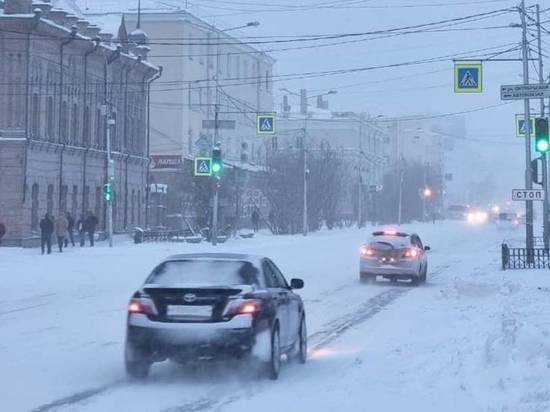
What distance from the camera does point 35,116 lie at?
54344 mm

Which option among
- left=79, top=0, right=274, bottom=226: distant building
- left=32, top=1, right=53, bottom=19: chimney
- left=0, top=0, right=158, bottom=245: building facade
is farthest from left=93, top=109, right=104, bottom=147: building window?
left=79, top=0, right=274, bottom=226: distant building

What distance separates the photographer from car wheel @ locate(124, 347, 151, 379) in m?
12.7

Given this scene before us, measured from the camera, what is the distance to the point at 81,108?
6112 cm

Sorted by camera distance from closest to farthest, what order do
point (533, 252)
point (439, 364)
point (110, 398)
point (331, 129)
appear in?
point (110, 398) → point (439, 364) → point (533, 252) → point (331, 129)

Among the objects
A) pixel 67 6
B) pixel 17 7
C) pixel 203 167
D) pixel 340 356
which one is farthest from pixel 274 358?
pixel 67 6

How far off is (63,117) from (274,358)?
4732 centimetres

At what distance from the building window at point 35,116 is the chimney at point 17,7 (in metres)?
3.97

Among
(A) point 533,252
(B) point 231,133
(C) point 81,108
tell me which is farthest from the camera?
(B) point 231,133

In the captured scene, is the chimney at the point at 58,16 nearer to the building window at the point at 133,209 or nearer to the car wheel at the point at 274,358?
the building window at the point at 133,209

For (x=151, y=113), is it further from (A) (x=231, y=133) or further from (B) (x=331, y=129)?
(B) (x=331, y=129)

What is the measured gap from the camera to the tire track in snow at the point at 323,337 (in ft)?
36.1

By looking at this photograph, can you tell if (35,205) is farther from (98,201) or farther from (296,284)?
(296,284)

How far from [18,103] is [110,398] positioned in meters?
43.1

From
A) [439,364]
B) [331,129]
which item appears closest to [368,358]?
[439,364]
